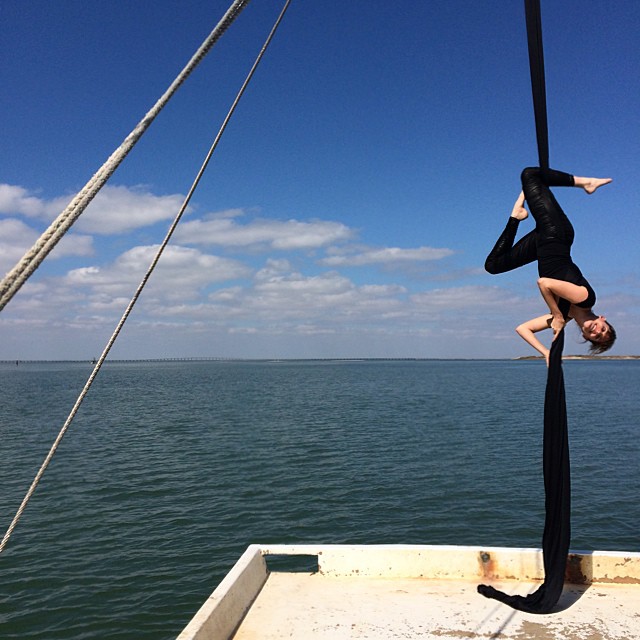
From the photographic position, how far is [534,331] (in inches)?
261

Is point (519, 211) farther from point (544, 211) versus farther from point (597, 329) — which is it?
point (597, 329)

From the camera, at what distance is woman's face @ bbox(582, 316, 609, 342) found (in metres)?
5.99

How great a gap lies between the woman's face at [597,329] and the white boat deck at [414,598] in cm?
325

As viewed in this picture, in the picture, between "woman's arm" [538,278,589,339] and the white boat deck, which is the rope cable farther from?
the white boat deck

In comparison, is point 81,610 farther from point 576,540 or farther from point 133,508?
point 576,540

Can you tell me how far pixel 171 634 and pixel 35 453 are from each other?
24.2 metres

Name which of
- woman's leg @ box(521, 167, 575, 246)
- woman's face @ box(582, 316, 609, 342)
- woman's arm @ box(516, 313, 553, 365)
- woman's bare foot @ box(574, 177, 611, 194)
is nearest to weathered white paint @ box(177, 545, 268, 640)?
woman's arm @ box(516, 313, 553, 365)

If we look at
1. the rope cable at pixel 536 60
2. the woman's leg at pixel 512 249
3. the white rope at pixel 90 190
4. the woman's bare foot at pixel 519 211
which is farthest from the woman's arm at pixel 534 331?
the white rope at pixel 90 190

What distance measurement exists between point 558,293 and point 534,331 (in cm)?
82

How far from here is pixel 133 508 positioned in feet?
64.4

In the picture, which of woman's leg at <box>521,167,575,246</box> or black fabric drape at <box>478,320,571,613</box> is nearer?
woman's leg at <box>521,167,575,246</box>

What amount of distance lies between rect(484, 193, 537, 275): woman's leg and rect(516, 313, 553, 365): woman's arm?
2.35 feet

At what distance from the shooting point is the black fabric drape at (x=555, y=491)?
6.38m

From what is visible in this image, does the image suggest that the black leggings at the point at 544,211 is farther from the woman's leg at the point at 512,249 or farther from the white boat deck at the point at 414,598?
the white boat deck at the point at 414,598
